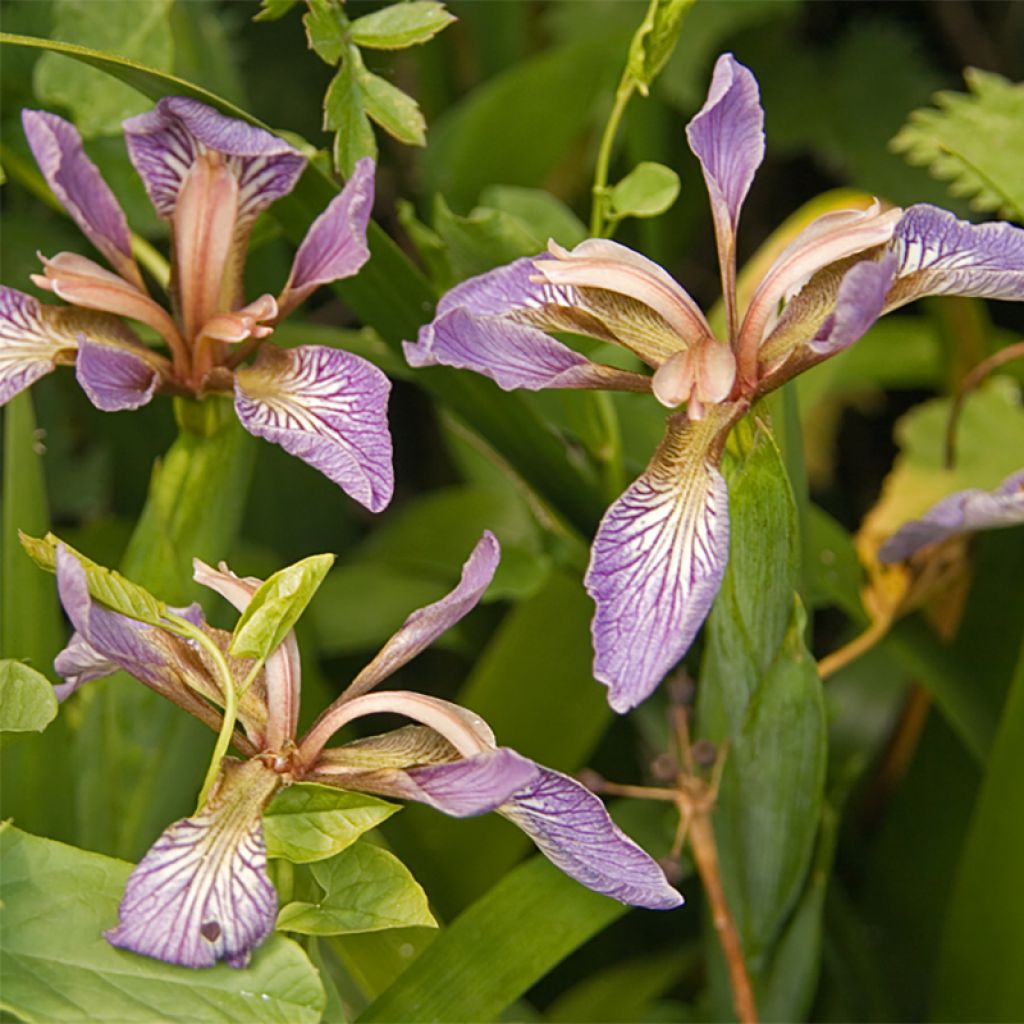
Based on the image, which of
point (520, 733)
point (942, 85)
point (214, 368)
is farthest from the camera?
point (942, 85)

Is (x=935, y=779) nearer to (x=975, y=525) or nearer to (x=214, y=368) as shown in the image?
(x=975, y=525)

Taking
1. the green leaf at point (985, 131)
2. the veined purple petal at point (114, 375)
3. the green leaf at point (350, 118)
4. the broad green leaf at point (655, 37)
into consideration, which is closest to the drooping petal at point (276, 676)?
the veined purple petal at point (114, 375)

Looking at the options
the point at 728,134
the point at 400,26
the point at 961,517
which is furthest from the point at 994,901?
the point at 400,26

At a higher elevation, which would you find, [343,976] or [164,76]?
[164,76]

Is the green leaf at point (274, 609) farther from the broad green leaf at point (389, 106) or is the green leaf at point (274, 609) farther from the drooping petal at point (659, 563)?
the broad green leaf at point (389, 106)

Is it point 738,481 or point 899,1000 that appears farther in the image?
point 899,1000

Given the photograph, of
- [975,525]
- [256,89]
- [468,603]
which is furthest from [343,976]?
[256,89]

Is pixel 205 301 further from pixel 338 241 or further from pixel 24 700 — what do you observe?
pixel 24 700
